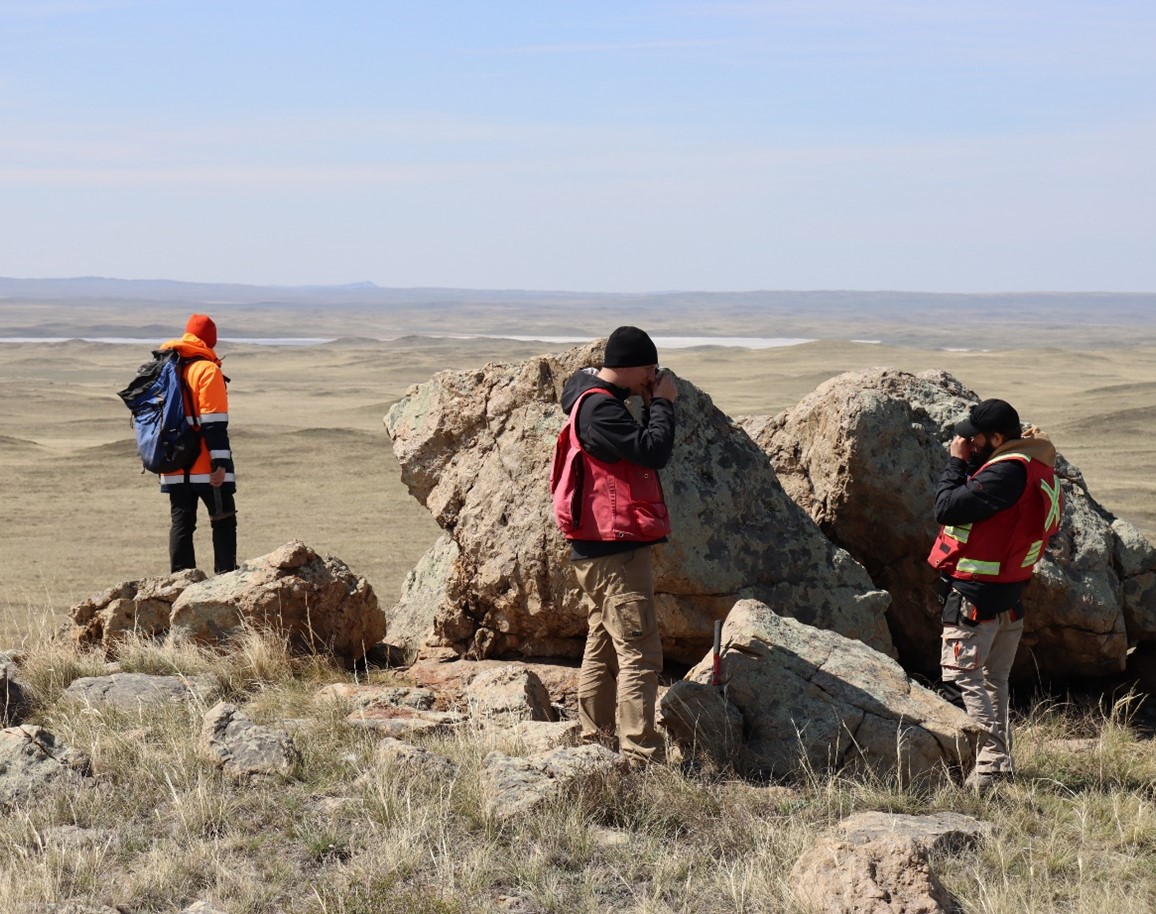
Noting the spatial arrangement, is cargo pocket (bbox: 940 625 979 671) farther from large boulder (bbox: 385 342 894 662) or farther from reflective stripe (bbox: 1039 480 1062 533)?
large boulder (bbox: 385 342 894 662)

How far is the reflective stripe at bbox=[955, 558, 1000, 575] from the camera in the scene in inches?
237

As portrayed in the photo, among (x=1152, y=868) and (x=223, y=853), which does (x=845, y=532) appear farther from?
(x=223, y=853)

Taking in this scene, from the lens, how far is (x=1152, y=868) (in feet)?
16.5

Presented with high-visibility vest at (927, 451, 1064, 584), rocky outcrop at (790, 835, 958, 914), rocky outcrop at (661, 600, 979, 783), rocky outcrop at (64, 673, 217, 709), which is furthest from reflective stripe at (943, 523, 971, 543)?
rocky outcrop at (64, 673, 217, 709)

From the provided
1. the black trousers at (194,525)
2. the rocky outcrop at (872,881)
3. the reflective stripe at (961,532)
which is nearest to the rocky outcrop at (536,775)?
the rocky outcrop at (872,881)

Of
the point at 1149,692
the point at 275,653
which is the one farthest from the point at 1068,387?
the point at 275,653

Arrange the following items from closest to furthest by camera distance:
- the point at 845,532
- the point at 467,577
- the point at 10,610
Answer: the point at 467,577 → the point at 845,532 → the point at 10,610

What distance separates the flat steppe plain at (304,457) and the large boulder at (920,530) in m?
5.02

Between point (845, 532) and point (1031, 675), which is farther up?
point (845, 532)

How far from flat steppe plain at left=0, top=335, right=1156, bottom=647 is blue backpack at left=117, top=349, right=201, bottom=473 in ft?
4.19

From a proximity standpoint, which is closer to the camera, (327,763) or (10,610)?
(327,763)

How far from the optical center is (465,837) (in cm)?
504

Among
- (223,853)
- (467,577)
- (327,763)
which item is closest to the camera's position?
(223,853)

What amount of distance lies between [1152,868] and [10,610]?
917 cm
